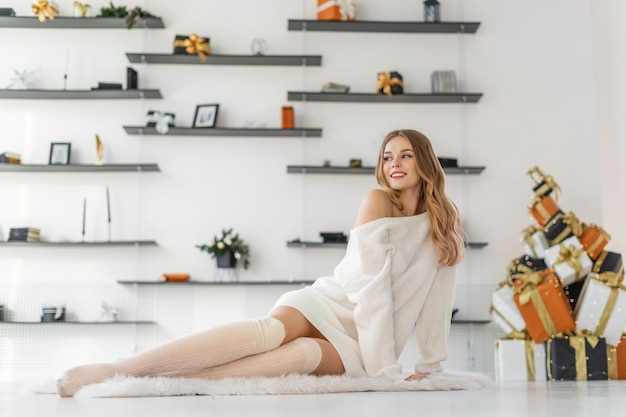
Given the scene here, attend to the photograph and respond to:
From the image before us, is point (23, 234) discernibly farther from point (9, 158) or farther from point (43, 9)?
point (43, 9)

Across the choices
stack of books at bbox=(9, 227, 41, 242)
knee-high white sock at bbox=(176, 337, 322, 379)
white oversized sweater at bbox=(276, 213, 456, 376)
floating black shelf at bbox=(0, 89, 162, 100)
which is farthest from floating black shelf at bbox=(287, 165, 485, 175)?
knee-high white sock at bbox=(176, 337, 322, 379)

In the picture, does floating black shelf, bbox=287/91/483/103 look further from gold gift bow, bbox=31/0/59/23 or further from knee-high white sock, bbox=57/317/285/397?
→ knee-high white sock, bbox=57/317/285/397

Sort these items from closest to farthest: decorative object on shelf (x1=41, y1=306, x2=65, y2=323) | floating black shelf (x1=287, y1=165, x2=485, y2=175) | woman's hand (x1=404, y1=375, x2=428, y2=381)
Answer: woman's hand (x1=404, y1=375, x2=428, y2=381)
decorative object on shelf (x1=41, y1=306, x2=65, y2=323)
floating black shelf (x1=287, y1=165, x2=485, y2=175)

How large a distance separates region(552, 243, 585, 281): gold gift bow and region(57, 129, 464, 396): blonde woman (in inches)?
65.8

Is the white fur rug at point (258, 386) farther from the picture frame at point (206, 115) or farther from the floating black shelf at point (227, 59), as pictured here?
the floating black shelf at point (227, 59)

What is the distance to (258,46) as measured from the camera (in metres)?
5.08

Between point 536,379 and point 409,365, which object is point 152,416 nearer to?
point 536,379

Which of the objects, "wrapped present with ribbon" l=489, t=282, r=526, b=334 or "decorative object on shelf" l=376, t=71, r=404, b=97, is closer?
"wrapped present with ribbon" l=489, t=282, r=526, b=334

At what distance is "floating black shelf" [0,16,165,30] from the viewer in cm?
502

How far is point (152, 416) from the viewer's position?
135 cm

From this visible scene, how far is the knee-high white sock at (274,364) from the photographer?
2.15 m

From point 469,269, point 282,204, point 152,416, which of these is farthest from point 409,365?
point 152,416

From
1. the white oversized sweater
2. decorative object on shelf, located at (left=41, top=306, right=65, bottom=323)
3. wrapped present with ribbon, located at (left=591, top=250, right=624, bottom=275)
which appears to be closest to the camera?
the white oversized sweater

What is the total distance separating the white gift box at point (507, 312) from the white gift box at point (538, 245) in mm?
253
